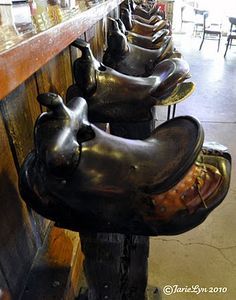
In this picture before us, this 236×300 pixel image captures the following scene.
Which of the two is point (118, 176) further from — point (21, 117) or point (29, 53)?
point (21, 117)

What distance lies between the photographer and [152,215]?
54 cm

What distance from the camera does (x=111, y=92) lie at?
898mm

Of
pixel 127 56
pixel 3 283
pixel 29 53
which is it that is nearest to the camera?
pixel 29 53

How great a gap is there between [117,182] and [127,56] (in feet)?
3.00

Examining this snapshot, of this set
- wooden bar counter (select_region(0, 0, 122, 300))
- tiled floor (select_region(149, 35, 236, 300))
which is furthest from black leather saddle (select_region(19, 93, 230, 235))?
tiled floor (select_region(149, 35, 236, 300))

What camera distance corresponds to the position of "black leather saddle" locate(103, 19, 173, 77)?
1.22 m

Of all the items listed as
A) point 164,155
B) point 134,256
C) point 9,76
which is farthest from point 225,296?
point 9,76

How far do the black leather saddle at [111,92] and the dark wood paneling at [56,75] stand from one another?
0.26ft

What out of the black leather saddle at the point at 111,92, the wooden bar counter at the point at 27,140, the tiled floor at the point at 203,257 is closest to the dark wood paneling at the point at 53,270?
the wooden bar counter at the point at 27,140

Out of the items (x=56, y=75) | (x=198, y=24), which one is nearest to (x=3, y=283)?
(x=56, y=75)

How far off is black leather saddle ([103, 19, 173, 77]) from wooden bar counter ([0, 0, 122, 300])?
194 mm

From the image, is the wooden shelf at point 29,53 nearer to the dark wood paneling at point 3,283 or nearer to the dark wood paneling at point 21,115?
the dark wood paneling at point 21,115

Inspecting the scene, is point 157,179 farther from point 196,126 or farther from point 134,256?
point 134,256

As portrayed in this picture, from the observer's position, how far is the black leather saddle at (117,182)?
0.52 metres
